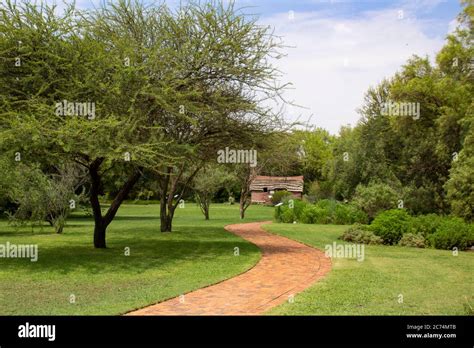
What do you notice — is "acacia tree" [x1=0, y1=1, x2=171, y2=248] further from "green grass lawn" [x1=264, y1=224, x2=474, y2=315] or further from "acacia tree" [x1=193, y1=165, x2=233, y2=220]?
"acacia tree" [x1=193, y1=165, x2=233, y2=220]

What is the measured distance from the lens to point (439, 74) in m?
36.0

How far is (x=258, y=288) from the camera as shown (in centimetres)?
1099

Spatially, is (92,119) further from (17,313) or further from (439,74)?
(439,74)

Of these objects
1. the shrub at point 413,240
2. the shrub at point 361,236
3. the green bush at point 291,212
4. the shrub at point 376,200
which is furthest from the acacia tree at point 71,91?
the green bush at point 291,212

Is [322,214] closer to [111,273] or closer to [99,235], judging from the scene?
[99,235]

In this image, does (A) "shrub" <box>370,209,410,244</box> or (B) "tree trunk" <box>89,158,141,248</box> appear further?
(A) "shrub" <box>370,209,410,244</box>

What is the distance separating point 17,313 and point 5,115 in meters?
7.42

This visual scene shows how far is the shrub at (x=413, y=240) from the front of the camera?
760 inches

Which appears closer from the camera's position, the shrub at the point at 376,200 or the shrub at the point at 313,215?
the shrub at the point at 376,200

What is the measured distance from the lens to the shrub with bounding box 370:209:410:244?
795 inches

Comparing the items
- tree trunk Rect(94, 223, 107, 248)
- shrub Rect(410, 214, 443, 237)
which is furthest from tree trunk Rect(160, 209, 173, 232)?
shrub Rect(410, 214, 443, 237)

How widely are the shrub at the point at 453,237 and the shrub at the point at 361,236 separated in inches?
81.7

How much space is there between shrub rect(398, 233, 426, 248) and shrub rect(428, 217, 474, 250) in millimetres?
327

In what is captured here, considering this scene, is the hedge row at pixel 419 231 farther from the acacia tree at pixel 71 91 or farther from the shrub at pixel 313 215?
the shrub at pixel 313 215
